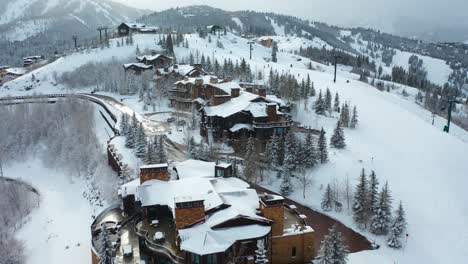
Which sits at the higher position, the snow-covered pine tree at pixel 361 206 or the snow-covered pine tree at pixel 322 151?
the snow-covered pine tree at pixel 322 151

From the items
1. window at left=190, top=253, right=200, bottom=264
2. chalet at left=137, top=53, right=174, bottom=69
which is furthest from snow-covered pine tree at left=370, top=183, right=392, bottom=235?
chalet at left=137, top=53, right=174, bottom=69

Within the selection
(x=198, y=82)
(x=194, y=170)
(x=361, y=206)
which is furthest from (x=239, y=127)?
(x=198, y=82)

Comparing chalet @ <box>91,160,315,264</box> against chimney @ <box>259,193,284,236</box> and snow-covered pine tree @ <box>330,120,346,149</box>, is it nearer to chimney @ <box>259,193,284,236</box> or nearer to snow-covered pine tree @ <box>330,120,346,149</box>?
chimney @ <box>259,193,284,236</box>

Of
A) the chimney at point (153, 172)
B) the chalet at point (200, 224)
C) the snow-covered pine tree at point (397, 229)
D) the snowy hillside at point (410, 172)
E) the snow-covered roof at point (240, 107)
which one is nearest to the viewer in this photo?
the chalet at point (200, 224)

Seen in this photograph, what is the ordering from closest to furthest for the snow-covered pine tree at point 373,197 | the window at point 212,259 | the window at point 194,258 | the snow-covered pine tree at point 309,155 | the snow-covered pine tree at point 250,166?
the window at point 194,258, the window at point 212,259, the snow-covered pine tree at point 373,197, the snow-covered pine tree at point 250,166, the snow-covered pine tree at point 309,155

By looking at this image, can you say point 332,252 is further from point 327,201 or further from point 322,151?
point 322,151

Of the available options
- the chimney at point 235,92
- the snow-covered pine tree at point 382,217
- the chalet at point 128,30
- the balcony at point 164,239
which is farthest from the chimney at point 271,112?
the chalet at point 128,30

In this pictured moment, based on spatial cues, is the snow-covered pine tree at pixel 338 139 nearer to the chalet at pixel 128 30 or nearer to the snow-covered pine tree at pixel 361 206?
the snow-covered pine tree at pixel 361 206

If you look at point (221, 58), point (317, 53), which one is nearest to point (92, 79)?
point (221, 58)
